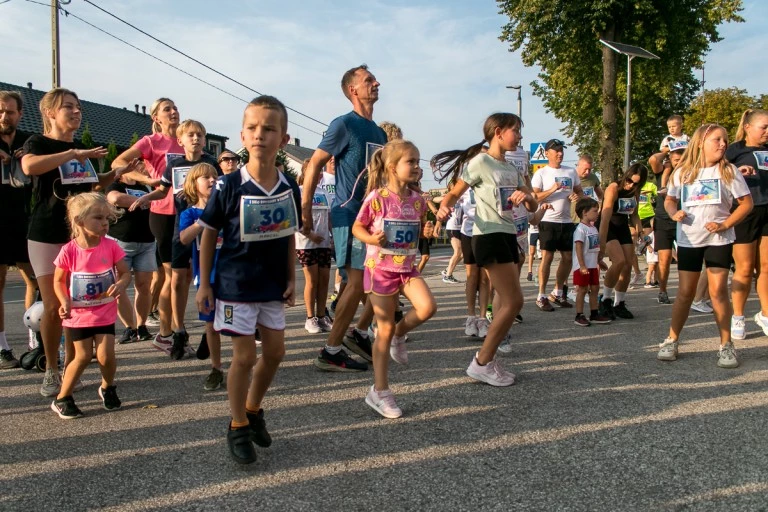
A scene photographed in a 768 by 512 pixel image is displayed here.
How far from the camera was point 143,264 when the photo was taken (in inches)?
242

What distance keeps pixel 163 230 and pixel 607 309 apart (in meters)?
A: 4.82

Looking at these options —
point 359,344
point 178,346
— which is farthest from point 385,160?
point 178,346

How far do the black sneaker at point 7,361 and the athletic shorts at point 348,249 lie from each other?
276cm

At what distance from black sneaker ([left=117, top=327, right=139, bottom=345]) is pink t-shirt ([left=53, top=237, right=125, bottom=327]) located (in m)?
2.08

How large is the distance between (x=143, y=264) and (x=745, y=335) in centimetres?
565

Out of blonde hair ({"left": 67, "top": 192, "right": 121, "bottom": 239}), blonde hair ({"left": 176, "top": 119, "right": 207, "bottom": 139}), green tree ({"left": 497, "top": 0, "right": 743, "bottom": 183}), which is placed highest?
green tree ({"left": 497, "top": 0, "right": 743, "bottom": 183})

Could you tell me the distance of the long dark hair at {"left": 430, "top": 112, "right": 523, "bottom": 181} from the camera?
477cm

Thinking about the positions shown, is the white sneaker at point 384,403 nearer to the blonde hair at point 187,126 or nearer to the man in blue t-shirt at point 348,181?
the man in blue t-shirt at point 348,181

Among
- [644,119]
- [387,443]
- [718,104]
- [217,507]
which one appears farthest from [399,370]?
[718,104]

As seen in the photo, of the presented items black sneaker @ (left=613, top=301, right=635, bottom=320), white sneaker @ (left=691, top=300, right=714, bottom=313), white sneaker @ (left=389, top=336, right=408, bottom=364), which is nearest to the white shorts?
white sneaker @ (left=389, top=336, right=408, bottom=364)

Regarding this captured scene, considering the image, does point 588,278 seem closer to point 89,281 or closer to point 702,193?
point 702,193

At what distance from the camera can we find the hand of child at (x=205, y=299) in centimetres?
320

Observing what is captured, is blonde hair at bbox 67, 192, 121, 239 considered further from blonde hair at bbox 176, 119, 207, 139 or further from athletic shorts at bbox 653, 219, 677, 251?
athletic shorts at bbox 653, 219, 677, 251

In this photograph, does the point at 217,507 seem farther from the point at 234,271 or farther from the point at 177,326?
the point at 177,326
